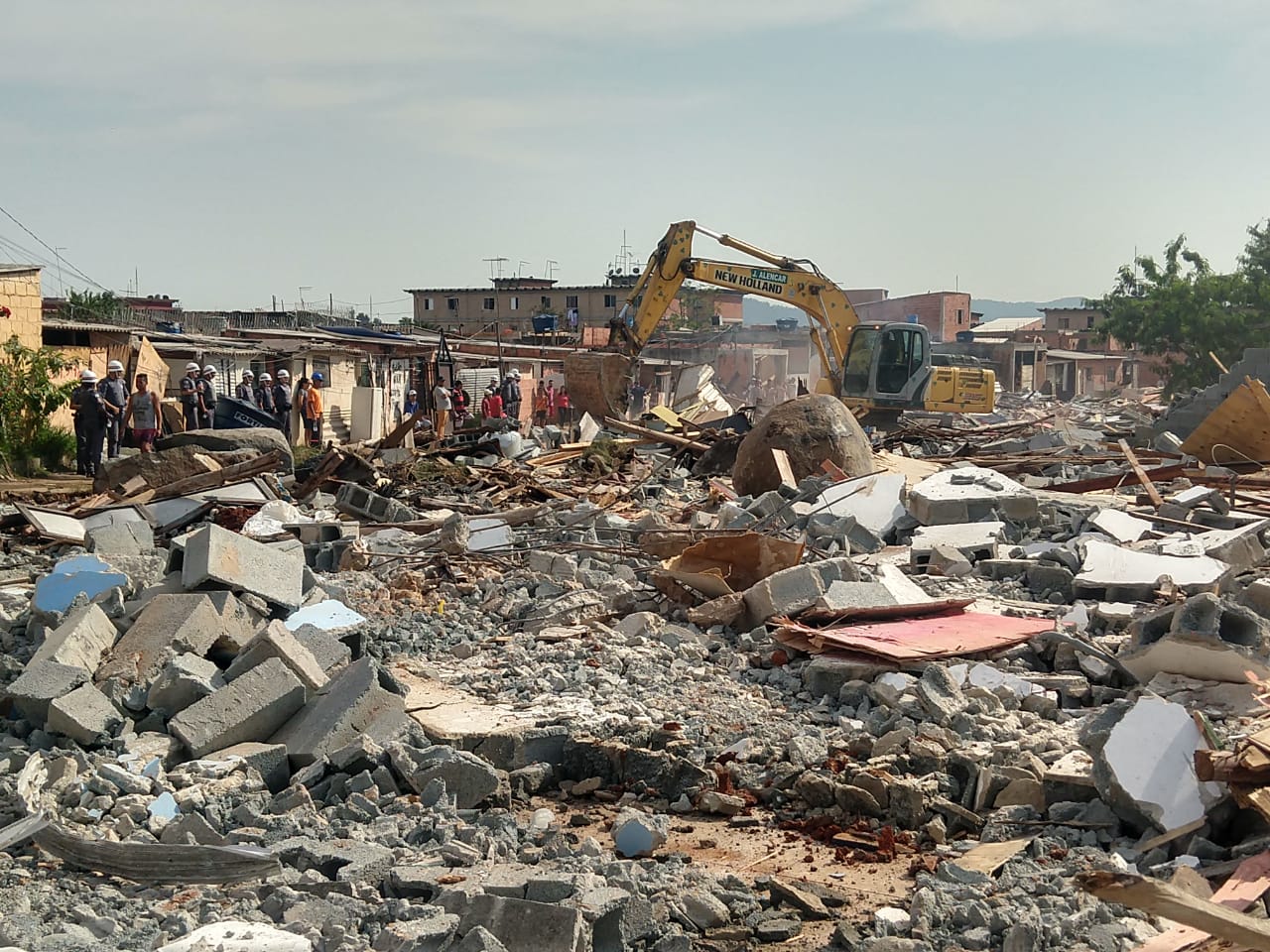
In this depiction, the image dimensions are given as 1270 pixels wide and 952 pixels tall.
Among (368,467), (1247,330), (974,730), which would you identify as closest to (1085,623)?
(974,730)

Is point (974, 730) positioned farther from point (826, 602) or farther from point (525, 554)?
point (525, 554)

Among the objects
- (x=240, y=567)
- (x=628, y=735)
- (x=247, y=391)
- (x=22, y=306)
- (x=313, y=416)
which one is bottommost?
(x=628, y=735)

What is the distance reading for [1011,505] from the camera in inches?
439

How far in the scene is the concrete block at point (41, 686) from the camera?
611 cm

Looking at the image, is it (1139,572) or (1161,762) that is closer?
(1161,762)

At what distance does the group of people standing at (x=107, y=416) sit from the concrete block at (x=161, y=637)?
7768 millimetres

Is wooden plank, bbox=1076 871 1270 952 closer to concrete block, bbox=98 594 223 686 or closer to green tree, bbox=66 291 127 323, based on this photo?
concrete block, bbox=98 594 223 686

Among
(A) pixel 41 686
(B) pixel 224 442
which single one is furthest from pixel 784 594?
(B) pixel 224 442

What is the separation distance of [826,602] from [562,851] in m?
3.27

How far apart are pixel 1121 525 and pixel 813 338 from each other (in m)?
11.8

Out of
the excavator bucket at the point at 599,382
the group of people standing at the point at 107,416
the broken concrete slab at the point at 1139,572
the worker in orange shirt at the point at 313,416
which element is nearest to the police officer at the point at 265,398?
the worker in orange shirt at the point at 313,416

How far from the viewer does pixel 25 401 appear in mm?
15500

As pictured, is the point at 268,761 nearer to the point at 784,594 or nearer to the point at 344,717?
the point at 344,717

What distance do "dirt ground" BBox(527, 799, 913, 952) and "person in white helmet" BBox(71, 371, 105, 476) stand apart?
35.8 ft
